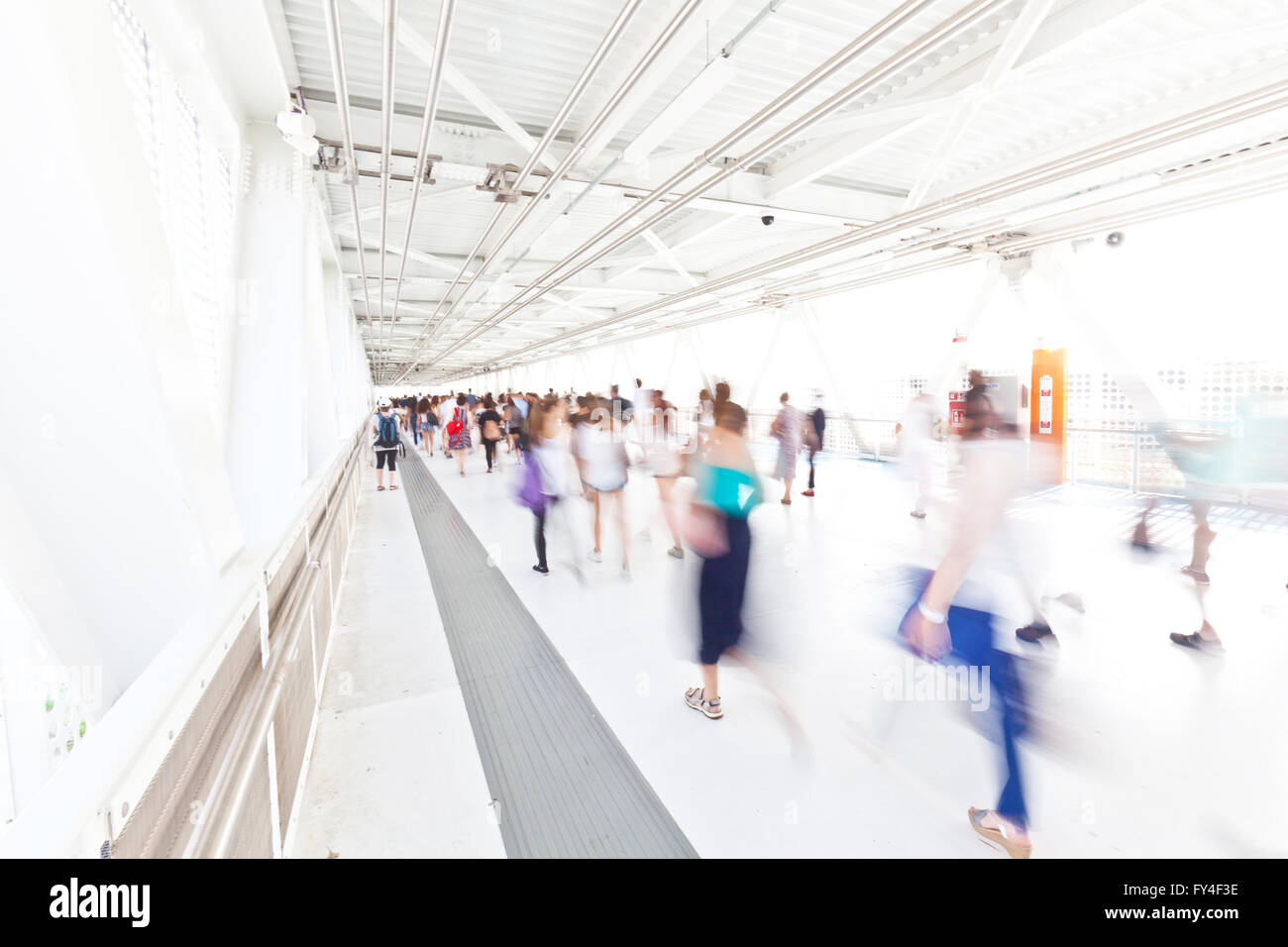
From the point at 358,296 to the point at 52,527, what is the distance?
14298mm

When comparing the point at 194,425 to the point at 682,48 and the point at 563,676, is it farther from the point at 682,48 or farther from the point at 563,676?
the point at 682,48

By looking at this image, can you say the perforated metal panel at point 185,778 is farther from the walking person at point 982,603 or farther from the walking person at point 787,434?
the walking person at point 787,434

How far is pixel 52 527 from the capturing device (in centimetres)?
164

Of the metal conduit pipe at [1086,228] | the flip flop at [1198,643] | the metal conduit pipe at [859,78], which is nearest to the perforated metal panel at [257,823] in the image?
the metal conduit pipe at [859,78]

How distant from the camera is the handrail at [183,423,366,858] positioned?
1.09 meters

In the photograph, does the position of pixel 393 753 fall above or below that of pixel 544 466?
below

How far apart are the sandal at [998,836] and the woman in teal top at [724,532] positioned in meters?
1.11

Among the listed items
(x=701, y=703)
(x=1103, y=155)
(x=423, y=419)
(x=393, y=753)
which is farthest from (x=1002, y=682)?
(x=423, y=419)

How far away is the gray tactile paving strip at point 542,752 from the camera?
221 cm

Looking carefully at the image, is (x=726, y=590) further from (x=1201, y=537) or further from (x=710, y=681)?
(x=1201, y=537)

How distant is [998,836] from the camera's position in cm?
212

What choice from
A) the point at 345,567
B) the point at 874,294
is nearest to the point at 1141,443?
the point at 874,294

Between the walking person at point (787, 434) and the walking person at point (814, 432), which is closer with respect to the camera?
the walking person at point (787, 434)

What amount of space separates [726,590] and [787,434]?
18.3 feet
